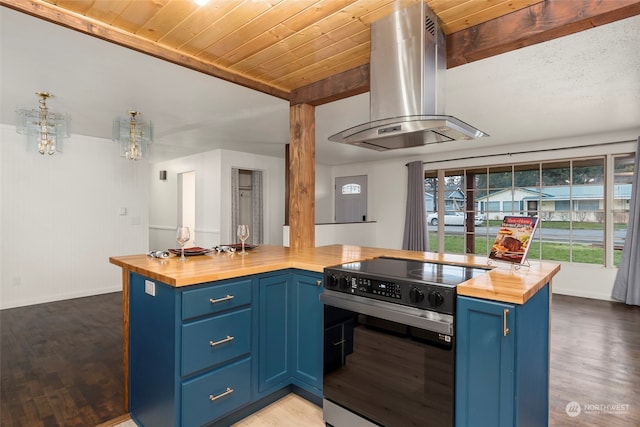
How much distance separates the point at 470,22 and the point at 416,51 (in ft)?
1.35

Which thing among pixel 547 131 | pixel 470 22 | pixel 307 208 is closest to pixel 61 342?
pixel 307 208

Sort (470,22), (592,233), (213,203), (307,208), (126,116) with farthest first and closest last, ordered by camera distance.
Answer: (213,203) < (592,233) < (126,116) < (307,208) < (470,22)

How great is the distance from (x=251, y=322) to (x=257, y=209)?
16.1 ft

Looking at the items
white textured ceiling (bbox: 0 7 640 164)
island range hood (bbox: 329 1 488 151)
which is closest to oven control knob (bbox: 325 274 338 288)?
island range hood (bbox: 329 1 488 151)

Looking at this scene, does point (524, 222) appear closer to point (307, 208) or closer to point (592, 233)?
point (307, 208)

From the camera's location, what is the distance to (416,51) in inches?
76.9

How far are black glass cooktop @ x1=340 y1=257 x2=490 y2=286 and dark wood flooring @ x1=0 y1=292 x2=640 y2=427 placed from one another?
111 centimetres

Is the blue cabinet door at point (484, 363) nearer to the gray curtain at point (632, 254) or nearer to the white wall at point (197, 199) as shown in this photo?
the gray curtain at point (632, 254)

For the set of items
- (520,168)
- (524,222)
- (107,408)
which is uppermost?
(520,168)

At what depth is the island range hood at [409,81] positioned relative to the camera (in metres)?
1.90

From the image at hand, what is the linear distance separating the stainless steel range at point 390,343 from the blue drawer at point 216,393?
1.58ft

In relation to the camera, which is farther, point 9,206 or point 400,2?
point 9,206

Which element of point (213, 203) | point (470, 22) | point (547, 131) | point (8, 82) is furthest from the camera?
point (213, 203)

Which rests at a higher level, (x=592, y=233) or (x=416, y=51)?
(x=416, y=51)
